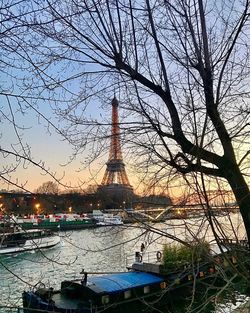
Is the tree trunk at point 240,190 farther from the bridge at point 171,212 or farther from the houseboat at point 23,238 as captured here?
the houseboat at point 23,238

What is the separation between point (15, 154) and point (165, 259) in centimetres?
1141

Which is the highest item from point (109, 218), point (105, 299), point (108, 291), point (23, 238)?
point (109, 218)

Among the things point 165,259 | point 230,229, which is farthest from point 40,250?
point 165,259

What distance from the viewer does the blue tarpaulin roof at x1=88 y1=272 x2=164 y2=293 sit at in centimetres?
1143

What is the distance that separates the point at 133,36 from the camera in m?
3.02

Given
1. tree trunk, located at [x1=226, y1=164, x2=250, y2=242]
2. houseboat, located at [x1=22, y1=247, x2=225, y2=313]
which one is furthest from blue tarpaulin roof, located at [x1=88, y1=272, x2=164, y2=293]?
tree trunk, located at [x1=226, y1=164, x2=250, y2=242]

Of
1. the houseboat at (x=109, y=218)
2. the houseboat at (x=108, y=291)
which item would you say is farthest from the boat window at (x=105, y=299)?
the houseboat at (x=109, y=218)

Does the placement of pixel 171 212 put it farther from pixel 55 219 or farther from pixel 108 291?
pixel 55 219

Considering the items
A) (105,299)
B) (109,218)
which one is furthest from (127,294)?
(109,218)

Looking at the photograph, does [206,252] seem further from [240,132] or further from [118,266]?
[118,266]

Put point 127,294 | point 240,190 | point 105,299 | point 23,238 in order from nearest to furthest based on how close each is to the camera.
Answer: point 23,238 < point 240,190 < point 105,299 < point 127,294

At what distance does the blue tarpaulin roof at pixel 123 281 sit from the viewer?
11426 mm

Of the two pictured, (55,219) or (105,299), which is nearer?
(105,299)

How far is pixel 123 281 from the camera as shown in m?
12.2
